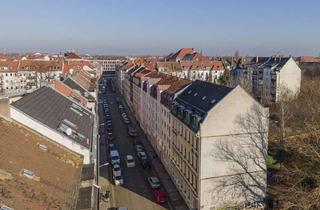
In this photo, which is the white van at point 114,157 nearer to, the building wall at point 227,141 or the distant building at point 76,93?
the distant building at point 76,93

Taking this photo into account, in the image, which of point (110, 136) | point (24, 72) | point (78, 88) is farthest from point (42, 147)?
point (24, 72)

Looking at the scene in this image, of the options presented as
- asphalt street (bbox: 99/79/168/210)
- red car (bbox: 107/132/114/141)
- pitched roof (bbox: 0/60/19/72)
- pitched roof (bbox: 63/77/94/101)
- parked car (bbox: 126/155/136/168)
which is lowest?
asphalt street (bbox: 99/79/168/210)

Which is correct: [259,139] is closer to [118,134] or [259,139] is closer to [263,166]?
[263,166]

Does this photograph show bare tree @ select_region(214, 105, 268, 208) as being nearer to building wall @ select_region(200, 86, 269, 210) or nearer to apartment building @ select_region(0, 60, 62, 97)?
building wall @ select_region(200, 86, 269, 210)

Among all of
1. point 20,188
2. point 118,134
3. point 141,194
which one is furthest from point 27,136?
point 118,134

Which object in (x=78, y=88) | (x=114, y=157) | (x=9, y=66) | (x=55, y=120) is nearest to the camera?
(x=55, y=120)

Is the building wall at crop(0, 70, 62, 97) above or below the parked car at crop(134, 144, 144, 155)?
above

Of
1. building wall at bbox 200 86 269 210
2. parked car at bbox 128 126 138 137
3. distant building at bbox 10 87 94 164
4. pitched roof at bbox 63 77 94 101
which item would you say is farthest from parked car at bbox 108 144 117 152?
building wall at bbox 200 86 269 210

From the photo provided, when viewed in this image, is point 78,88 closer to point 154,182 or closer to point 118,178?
point 118,178
